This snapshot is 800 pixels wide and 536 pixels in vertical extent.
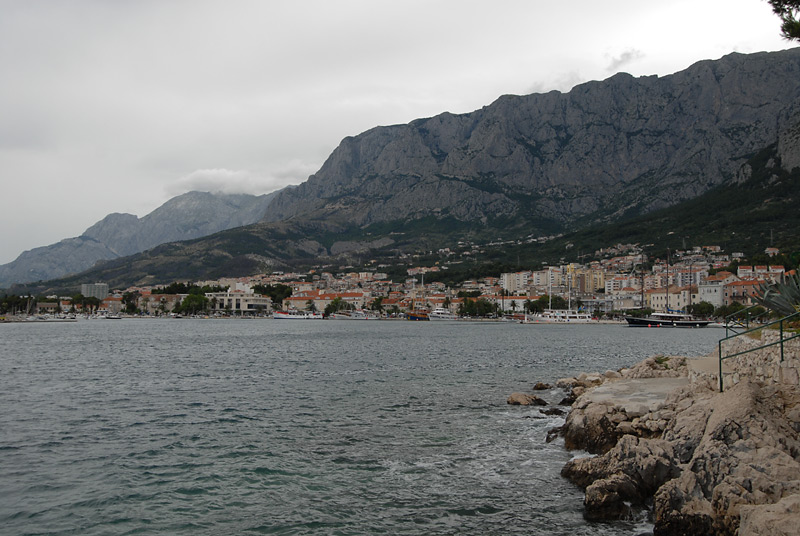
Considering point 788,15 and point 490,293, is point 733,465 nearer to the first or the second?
point 788,15

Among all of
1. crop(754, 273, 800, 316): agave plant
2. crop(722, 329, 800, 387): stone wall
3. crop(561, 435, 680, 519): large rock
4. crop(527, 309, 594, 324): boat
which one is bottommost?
crop(527, 309, 594, 324): boat

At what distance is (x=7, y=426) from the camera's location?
1611 cm

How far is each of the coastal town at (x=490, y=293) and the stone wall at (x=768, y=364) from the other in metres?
102

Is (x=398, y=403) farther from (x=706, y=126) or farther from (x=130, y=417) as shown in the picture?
(x=706, y=126)

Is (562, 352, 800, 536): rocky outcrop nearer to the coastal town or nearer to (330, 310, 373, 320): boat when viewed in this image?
the coastal town

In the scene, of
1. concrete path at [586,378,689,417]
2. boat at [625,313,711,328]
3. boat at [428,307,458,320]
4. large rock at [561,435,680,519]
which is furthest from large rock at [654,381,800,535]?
boat at [428,307,458,320]

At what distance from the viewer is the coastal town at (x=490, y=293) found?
121125 mm

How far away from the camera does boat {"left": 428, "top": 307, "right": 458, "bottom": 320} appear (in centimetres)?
12725

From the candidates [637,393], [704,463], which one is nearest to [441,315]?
[637,393]

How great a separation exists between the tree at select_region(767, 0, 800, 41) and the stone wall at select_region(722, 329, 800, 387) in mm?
5969

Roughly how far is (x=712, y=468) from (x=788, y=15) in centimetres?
929

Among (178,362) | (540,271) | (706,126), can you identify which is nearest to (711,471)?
(178,362)

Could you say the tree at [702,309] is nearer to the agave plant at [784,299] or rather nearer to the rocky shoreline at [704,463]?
the agave plant at [784,299]

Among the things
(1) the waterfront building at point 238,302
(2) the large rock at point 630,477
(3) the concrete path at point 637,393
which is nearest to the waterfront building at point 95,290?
(1) the waterfront building at point 238,302
